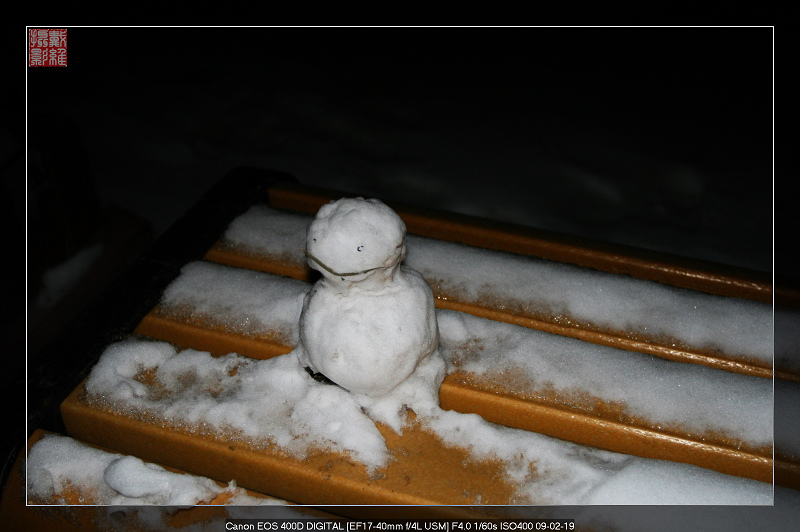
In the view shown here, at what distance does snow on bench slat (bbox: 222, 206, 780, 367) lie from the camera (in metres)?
1.82

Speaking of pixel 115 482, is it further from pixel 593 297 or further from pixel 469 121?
pixel 469 121

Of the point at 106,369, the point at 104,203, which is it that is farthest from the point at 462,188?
the point at 106,369

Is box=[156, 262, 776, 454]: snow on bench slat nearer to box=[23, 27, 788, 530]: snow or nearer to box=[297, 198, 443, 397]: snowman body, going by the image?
box=[297, 198, 443, 397]: snowman body

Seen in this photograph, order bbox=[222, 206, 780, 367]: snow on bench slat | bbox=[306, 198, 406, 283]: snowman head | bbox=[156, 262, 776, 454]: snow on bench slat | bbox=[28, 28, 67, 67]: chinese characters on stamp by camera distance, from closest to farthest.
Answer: bbox=[306, 198, 406, 283]: snowman head → bbox=[156, 262, 776, 454]: snow on bench slat → bbox=[222, 206, 780, 367]: snow on bench slat → bbox=[28, 28, 67, 67]: chinese characters on stamp

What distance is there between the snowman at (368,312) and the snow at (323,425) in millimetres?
87

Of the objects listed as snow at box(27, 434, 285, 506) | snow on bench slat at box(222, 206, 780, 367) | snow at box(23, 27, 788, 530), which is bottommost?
snow at box(27, 434, 285, 506)

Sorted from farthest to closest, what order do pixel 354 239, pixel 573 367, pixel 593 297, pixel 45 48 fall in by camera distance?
pixel 45 48
pixel 593 297
pixel 573 367
pixel 354 239

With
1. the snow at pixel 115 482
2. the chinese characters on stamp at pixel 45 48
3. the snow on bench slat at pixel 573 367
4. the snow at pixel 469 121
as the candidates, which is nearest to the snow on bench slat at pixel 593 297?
the snow on bench slat at pixel 573 367
